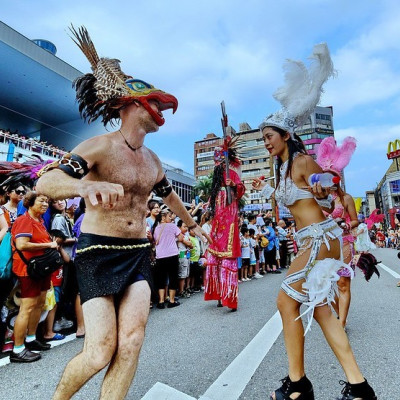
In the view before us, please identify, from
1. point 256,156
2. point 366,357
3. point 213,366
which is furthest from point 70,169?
point 256,156

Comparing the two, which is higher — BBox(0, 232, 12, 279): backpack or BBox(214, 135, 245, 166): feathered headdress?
BBox(214, 135, 245, 166): feathered headdress

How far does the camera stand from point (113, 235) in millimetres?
1741

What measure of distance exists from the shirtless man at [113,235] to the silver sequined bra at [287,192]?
0.90 m

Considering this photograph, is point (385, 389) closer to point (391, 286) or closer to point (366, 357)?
point (366, 357)

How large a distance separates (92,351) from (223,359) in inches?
67.3

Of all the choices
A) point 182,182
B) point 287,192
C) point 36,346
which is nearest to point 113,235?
point 287,192

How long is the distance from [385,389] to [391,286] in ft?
19.5

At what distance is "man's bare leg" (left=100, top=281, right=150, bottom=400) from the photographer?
1506mm

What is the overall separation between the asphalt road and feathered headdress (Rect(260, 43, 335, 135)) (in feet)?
6.38

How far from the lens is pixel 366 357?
2.87m

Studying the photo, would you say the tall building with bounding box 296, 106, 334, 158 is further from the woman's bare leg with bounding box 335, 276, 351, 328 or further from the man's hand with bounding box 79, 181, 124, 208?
the man's hand with bounding box 79, 181, 124, 208

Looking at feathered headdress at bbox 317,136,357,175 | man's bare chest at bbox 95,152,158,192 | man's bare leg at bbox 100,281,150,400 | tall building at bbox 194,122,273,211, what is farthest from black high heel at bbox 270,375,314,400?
tall building at bbox 194,122,273,211

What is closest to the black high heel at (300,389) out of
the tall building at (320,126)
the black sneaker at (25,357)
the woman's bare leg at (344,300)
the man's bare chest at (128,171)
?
the man's bare chest at (128,171)

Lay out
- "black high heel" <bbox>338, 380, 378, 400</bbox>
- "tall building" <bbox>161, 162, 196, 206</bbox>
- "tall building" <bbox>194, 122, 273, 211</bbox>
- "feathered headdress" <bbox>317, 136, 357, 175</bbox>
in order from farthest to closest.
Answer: "tall building" <bbox>194, 122, 273, 211</bbox>, "tall building" <bbox>161, 162, 196, 206</bbox>, "feathered headdress" <bbox>317, 136, 357, 175</bbox>, "black high heel" <bbox>338, 380, 378, 400</bbox>
